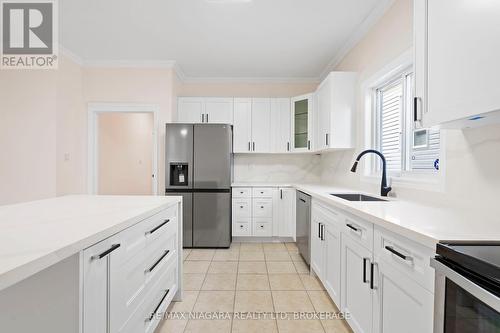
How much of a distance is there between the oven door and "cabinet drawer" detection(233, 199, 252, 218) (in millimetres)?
2923

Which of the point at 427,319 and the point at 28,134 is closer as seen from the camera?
the point at 427,319

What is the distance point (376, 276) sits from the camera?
1274mm

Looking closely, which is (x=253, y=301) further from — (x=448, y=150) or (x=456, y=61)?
(x=456, y=61)

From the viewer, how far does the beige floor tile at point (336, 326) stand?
1722 millimetres

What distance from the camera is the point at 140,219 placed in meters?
1.30

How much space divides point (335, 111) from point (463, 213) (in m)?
1.81

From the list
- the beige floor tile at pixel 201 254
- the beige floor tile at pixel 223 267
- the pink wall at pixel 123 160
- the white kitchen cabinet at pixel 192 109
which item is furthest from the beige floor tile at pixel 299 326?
the pink wall at pixel 123 160

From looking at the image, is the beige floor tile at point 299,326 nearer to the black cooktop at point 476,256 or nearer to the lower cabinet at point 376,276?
the lower cabinet at point 376,276

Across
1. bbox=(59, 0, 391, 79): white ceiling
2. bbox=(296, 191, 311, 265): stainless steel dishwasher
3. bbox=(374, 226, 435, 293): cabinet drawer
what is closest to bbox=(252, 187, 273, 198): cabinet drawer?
bbox=(296, 191, 311, 265): stainless steel dishwasher

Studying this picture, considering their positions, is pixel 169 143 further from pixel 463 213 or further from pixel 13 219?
pixel 463 213

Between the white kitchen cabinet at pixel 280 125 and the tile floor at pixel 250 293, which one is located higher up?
the white kitchen cabinet at pixel 280 125

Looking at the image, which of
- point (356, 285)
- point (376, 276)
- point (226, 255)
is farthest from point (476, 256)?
point (226, 255)

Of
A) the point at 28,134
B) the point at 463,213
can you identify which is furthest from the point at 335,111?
the point at 28,134

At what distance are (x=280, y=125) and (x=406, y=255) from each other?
313 cm
